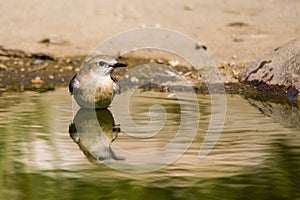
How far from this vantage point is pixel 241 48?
33.8 ft

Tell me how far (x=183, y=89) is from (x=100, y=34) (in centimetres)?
272

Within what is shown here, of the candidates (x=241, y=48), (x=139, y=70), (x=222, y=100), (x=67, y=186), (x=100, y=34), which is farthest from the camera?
(x=100, y=34)

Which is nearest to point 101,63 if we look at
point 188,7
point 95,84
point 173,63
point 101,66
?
point 101,66

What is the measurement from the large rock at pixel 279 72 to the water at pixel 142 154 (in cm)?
92

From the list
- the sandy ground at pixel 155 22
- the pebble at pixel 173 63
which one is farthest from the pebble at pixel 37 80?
the pebble at pixel 173 63

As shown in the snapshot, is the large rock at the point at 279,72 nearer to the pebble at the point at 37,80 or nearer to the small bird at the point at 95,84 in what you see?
the small bird at the point at 95,84

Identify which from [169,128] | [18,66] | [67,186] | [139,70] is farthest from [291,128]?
[18,66]

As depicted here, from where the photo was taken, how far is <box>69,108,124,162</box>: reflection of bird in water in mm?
5348

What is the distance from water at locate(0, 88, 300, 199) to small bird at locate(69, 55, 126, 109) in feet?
0.39

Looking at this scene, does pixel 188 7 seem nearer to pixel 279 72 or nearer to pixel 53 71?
pixel 53 71

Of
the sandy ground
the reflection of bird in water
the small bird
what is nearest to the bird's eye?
the small bird

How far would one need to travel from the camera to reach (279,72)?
8.39 m

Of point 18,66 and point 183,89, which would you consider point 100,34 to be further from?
point 183,89

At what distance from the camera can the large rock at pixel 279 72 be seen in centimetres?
811
